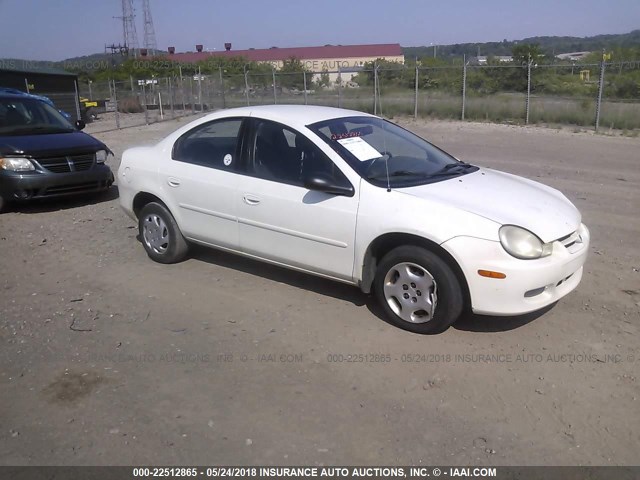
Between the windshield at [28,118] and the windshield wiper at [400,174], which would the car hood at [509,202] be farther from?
the windshield at [28,118]

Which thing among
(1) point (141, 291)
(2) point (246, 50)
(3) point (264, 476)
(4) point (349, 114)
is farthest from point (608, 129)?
(2) point (246, 50)

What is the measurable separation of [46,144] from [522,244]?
7.18 meters

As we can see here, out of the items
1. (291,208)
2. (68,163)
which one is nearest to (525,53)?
(68,163)

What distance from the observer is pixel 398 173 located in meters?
4.96

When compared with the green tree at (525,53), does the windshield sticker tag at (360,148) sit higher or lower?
lower

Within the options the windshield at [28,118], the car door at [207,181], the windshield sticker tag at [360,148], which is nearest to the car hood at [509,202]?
the windshield sticker tag at [360,148]

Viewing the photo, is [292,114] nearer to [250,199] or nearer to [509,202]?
[250,199]

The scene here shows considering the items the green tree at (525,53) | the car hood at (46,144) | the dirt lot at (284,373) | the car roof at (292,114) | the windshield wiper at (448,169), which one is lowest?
A: the dirt lot at (284,373)

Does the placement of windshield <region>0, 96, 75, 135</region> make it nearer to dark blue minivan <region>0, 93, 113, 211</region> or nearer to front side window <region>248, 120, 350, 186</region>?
dark blue minivan <region>0, 93, 113, 211</region>

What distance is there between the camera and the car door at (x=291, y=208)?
479 cm

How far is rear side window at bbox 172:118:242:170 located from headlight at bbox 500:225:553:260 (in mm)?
2453

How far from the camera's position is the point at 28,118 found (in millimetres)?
9711

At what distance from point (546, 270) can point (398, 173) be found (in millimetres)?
1392

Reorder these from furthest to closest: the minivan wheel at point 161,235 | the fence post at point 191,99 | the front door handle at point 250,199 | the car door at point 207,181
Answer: the fence post at point 191,99
the minivan wheel at point 161,235
the car door at point 207,181
the front door handle at point 250,199
